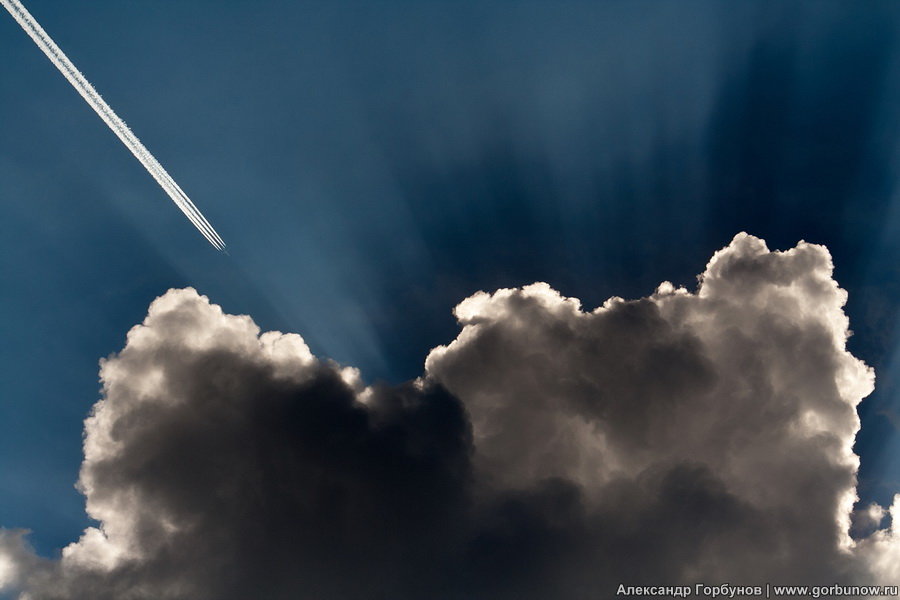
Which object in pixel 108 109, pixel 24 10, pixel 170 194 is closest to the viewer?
pixel 24 10

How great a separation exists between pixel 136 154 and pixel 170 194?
9.85m

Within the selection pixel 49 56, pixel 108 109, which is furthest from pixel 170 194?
pixel 49 56

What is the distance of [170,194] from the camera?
9369cm

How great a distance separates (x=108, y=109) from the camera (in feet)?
278

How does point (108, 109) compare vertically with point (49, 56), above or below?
above

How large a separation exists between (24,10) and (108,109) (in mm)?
17906

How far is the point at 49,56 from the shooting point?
228 ft

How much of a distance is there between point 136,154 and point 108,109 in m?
8.93

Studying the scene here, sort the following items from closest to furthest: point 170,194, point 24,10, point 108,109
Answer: point 24,10 < point 108,109 < point 170,194

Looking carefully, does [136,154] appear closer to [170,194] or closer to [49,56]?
[170,194]

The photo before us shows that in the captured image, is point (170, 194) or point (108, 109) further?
point (170, 194)

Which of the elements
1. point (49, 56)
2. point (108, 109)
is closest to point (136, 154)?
point (108, 109)

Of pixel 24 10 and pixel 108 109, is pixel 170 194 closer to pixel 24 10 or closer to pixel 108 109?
pixel 108 109

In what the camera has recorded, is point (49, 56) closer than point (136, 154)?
Yes
